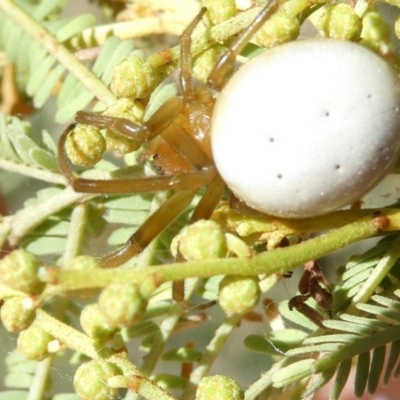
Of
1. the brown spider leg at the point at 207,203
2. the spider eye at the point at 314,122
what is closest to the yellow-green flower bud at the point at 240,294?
the spider eye at the point at 314,122

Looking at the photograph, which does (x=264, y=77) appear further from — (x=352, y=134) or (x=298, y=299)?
(x=298, y=299)

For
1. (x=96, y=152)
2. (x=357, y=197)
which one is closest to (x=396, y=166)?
(x=357, y=197)

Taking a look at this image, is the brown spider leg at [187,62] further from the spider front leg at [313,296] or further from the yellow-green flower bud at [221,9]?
the spider front leg at [313,296]

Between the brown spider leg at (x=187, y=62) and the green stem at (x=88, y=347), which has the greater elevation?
the brown spider leg at (x=187, y=62)

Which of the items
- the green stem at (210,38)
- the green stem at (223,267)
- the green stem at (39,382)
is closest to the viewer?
the green stem at (223,267)

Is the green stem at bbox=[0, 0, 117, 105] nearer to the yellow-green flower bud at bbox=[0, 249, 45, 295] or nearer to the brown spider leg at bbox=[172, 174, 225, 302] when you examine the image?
the brown spider leg at bbox=[172, 174, 225, 302]

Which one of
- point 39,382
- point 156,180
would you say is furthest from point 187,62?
point 39,382

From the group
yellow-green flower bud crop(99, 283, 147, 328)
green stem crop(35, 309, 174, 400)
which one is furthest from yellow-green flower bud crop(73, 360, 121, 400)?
yellow-green flower bud crop(99, 283, 147, 328)
